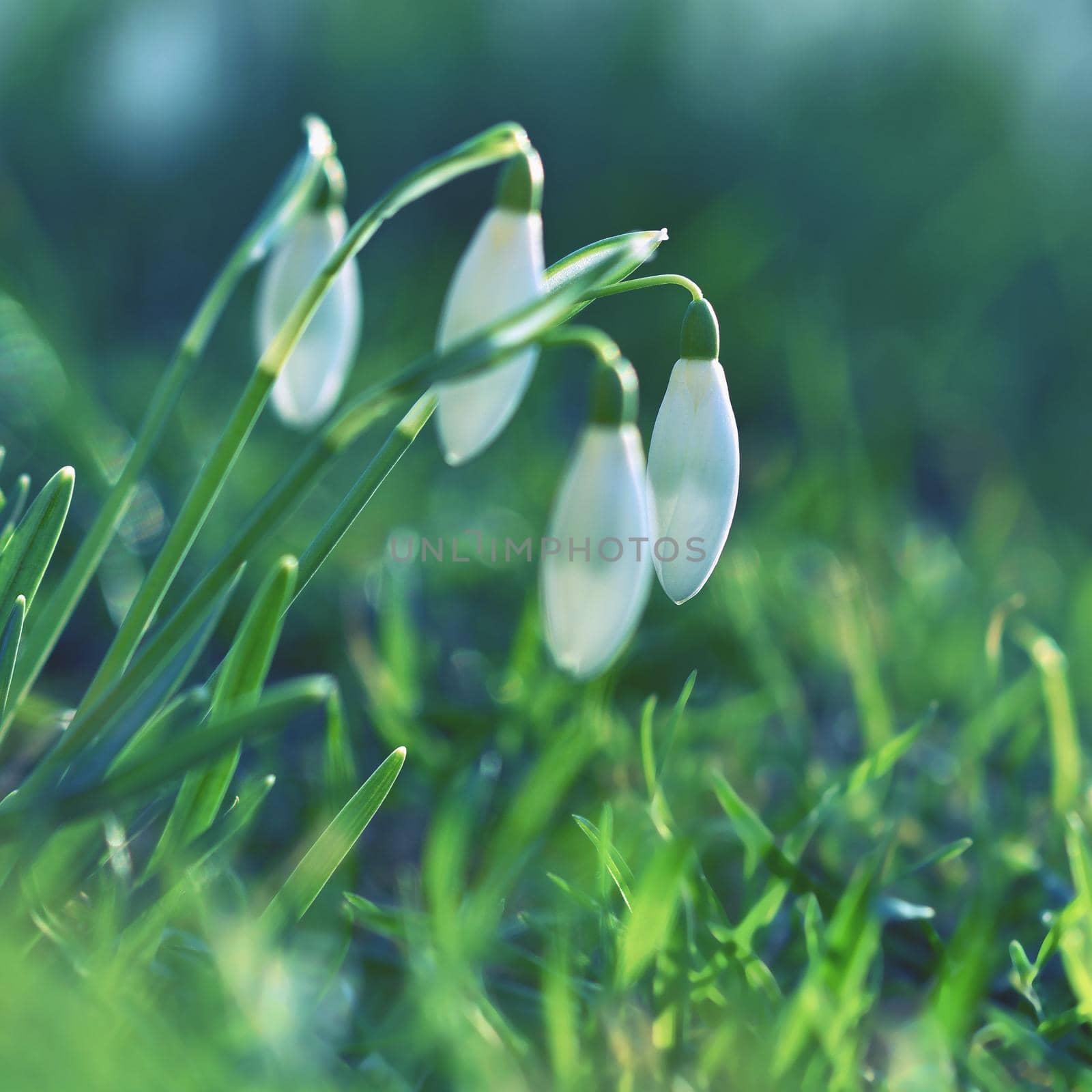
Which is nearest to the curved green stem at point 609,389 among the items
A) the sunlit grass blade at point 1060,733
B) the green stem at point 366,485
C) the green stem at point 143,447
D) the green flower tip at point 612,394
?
the green flower tip at point 612,394

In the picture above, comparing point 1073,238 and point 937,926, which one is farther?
point 1073,238

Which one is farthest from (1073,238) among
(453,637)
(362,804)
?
(362,804)

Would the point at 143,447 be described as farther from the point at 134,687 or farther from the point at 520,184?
the point at 520,184

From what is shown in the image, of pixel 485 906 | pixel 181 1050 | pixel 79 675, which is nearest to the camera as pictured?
pixel 181 1050

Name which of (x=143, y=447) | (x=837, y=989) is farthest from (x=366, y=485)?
(x=837, y=989)

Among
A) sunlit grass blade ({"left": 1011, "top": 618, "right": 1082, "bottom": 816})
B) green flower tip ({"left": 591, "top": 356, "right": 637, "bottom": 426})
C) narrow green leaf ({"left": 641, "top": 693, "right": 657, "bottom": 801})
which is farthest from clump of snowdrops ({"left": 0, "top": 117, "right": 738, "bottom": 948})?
sunlit grass blade ({"left": 1011, "top": 618, "right": 1082, "bottom": 816})

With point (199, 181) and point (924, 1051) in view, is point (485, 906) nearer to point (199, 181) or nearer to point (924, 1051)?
point (924, 1051)

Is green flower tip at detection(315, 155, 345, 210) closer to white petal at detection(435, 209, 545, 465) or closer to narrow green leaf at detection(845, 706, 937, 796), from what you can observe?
white petal at detection(435, 209, 545, 465)
